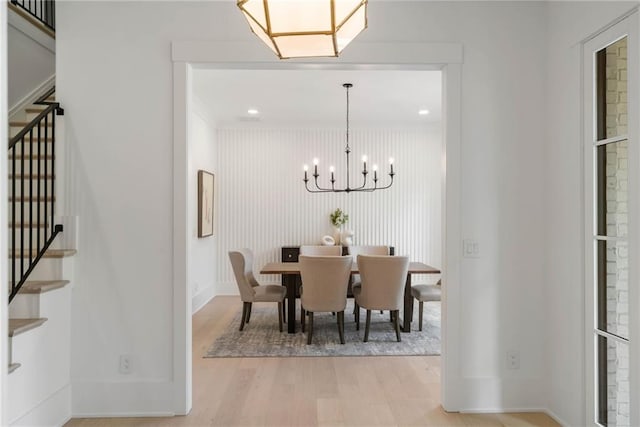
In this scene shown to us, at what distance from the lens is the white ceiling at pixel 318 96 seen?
4.21 metres

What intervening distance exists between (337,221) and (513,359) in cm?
402

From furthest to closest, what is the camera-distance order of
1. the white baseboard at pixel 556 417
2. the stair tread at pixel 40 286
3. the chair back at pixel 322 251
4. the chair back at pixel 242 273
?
the chair back at pixel 322 251
the chair back at pixel 242 273
the white baseboard at pixel 556 417
the stair tread at pixel 40 286

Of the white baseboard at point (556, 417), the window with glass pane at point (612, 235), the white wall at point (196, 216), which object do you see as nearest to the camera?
the window with glass pane at point (612, 235)

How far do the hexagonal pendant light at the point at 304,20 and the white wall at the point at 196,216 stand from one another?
3923mm

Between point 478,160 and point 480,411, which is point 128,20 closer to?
point 478,160

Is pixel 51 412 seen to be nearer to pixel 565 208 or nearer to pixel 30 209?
pixel 30 209

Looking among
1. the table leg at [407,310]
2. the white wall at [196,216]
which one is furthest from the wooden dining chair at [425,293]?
the white wall at [196,216]

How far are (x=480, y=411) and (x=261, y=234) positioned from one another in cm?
453

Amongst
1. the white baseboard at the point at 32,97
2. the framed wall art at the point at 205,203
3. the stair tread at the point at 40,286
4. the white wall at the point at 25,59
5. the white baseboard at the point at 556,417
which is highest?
the white wall at the point at 25,59

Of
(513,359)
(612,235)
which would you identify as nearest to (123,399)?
(513,359)

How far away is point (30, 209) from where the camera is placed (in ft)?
8.22

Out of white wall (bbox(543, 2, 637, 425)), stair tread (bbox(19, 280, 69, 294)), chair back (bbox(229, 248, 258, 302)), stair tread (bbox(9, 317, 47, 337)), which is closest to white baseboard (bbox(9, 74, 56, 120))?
stair tread (bbox(19, 280, 69, 294))

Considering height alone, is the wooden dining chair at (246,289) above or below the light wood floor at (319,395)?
above

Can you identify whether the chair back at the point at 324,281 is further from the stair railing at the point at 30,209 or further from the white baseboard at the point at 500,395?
the stair railing at the point at 30,209
